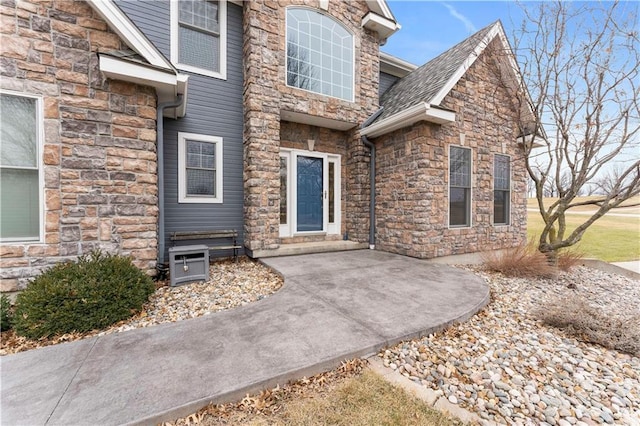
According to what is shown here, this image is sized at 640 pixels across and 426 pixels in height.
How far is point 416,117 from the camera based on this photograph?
19.1 ft

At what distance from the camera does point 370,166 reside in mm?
7488

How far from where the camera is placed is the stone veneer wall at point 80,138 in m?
3.48

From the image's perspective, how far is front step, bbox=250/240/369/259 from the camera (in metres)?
6.09

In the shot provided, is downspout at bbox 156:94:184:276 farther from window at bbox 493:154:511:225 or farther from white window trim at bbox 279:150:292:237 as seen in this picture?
window at bbox 493:154:511:225

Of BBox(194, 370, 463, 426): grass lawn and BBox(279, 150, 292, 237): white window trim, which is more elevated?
BBox(279, 150, 292, 237): white window trim

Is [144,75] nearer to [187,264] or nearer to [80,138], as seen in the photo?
[80,138]

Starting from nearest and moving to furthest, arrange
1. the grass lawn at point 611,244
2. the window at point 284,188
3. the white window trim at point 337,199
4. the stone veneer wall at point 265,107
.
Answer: the stone veneer wall at point 265,107 → the window at point 284,188 → the white window trim at point 337,199 → the grass lawn at point 611,244

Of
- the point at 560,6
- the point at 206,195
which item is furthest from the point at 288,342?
the point at 560,6

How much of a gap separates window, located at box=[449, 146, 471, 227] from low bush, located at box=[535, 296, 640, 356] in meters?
3.36

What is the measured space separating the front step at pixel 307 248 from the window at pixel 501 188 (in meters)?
3.91

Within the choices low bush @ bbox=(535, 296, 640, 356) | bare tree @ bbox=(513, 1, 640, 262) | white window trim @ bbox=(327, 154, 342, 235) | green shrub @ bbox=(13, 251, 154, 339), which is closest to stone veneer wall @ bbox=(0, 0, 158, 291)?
green shrub @ bbox=(13, 251, 154, 339)

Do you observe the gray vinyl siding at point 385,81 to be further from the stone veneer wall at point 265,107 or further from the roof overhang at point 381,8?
the stone veneer wall at point 265,107

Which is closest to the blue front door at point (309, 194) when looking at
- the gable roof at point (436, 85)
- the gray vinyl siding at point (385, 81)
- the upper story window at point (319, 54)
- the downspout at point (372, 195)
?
the downspout at point (372, 195)

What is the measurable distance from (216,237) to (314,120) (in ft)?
13.1
